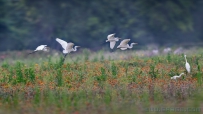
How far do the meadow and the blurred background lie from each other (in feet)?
39.4

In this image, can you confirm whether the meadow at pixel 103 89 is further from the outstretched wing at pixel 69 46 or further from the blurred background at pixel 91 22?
the blurred background at pixel 91 22

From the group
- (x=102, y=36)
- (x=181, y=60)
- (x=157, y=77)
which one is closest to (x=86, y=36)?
(x=102, y=36)

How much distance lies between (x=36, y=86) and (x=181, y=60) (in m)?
5.09

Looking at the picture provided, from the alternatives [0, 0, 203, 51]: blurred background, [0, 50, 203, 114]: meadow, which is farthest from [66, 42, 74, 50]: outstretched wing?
[0, 0, 203, 51]: blurred background

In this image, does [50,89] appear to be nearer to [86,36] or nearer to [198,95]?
[198,95]

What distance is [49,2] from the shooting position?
28.8m

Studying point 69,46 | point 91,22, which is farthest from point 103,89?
point 91,22

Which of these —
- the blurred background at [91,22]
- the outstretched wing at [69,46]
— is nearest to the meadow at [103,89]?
the outstretched wing at [69,46]

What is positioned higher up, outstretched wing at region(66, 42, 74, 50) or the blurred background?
the blurred background

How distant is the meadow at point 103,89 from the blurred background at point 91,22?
473 inches

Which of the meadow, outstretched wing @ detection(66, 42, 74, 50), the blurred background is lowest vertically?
the meadow

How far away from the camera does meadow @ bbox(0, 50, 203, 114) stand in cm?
923

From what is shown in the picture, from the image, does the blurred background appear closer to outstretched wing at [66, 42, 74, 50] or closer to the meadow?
outstretched wing at [66, 42, 74, 50]

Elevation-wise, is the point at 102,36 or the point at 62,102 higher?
the point at 102,36
